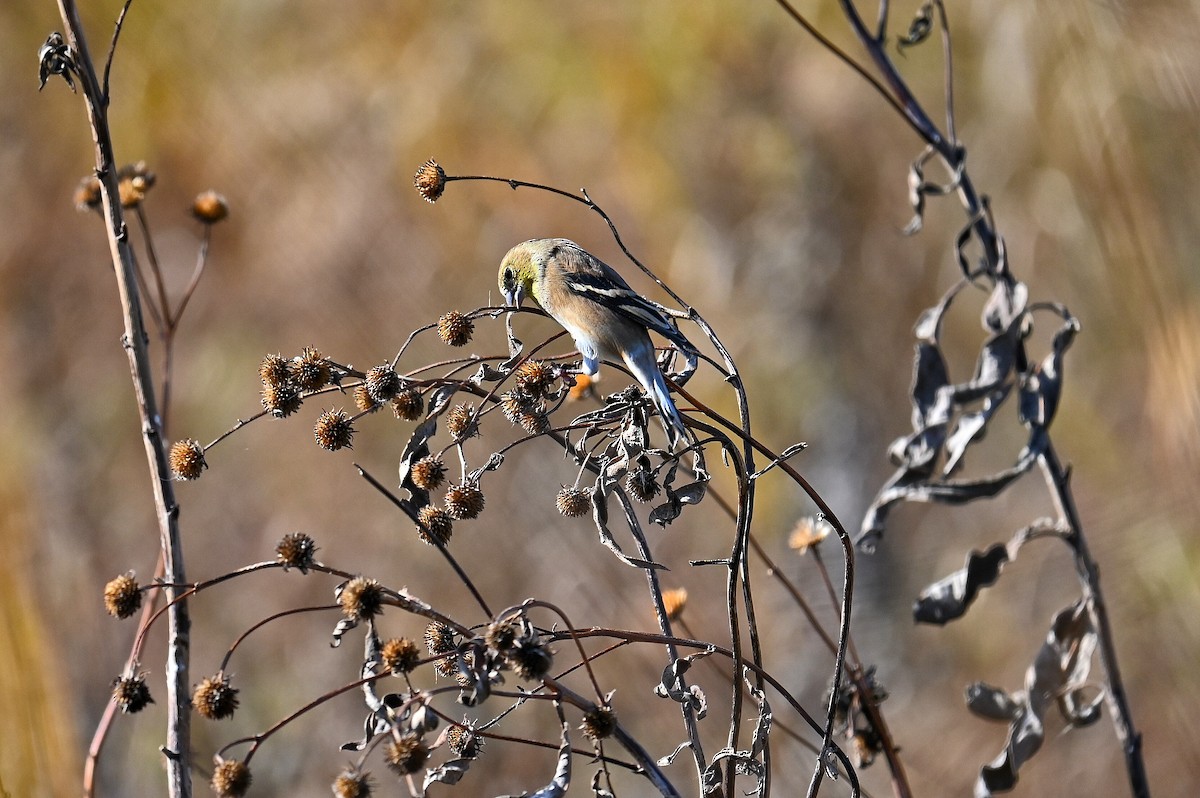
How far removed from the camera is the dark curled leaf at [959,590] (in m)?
1.39

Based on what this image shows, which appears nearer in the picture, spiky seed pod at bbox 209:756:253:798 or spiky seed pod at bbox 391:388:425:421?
spiky seed pod at bbox 209:756:253:798

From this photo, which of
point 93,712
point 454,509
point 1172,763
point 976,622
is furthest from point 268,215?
point 1172,763

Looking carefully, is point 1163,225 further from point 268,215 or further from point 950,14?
point 268,215

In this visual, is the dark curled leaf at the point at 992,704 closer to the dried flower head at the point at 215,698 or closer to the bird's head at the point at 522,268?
the bird's head at the point at 522,268

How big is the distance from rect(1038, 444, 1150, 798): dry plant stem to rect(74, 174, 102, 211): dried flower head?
129 centimetres

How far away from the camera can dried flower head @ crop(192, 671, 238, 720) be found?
2.93ft

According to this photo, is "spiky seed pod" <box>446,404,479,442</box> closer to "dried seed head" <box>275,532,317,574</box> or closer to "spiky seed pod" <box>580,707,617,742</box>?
"dried seed head" <box>275,532,317,574</box>

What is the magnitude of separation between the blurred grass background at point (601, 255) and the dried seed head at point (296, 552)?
1.50m

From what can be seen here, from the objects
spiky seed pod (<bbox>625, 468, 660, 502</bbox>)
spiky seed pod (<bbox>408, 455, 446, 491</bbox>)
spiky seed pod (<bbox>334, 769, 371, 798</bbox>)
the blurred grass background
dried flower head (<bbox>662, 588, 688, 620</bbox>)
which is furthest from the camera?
the blurred grass background

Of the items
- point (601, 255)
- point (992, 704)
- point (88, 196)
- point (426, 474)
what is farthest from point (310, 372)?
point (601, 255)

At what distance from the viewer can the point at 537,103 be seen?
320 cm

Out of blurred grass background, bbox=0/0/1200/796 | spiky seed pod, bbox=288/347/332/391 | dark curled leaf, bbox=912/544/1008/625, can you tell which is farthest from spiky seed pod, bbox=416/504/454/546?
blurred grass background, bbox=0/0/1200/796

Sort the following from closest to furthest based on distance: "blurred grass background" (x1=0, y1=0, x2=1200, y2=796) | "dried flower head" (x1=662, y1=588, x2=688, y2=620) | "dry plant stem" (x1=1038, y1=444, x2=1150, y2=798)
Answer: "dried flower head" (x1=662, y1=588, x2=688, y2=620)
"dry plant stem" (x1=1038, y1=444, x2=1150, y2=798)
"blurred grass background" (x1=0, y1=0, x2=1200, y2=796)

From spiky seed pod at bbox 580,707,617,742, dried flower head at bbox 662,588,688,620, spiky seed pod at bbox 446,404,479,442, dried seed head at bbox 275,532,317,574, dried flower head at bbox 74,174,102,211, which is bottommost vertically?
spiky seed pod at bbox 580,707,617,742
